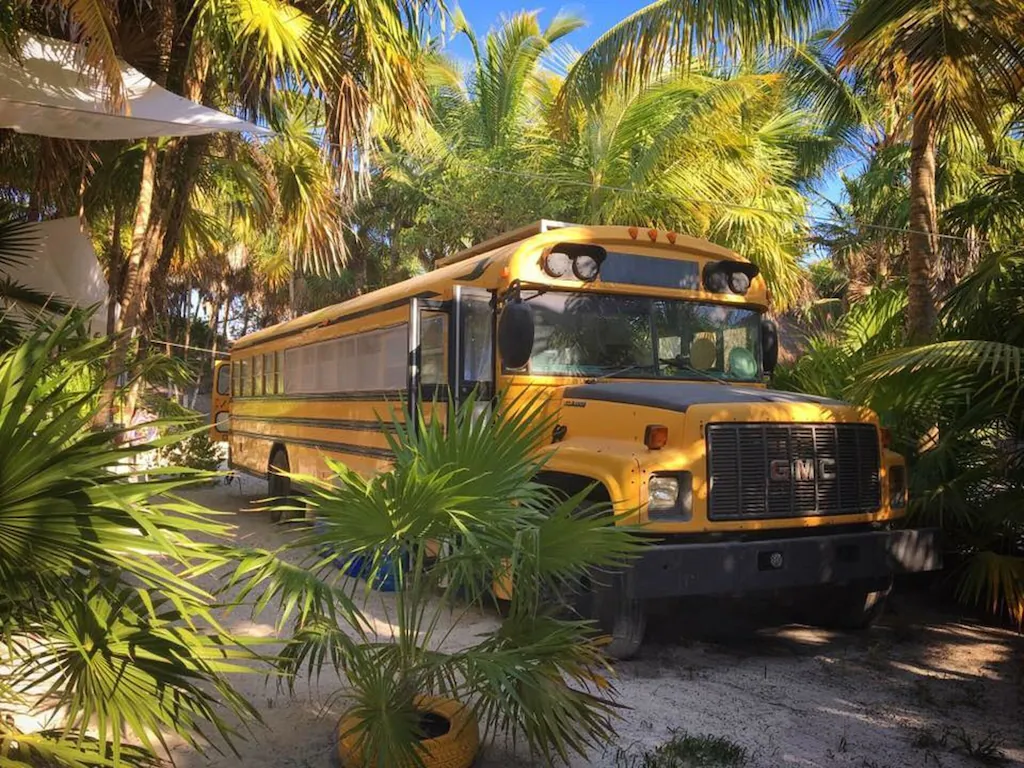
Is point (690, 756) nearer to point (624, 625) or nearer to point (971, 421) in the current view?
point (624, 625)

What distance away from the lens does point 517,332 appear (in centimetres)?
531

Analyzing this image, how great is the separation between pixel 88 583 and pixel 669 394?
358 centimetres

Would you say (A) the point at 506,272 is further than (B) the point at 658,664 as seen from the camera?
Yes

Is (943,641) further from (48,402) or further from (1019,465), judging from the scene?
(48,402)

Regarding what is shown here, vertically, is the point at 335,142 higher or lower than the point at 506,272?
higher

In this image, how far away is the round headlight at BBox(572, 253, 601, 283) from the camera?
5836mm

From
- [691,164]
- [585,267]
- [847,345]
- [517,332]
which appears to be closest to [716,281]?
[585,267]

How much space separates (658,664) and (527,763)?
183 centimetres

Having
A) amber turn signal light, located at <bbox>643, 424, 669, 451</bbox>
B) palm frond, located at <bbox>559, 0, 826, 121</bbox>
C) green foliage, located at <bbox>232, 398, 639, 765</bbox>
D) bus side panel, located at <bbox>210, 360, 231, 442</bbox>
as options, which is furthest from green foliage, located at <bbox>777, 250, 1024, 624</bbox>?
bus side panel, located at <bbox>210, 360, 231, 442</bbox>

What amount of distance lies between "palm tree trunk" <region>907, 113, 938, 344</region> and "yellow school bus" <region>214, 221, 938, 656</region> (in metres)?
1.84

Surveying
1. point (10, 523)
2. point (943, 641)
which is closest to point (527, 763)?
point (10, 523)

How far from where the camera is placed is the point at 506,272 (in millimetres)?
5742

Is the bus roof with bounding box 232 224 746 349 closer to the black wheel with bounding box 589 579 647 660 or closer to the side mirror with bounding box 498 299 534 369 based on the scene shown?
the side mirror with bounding box 498 299 534 369

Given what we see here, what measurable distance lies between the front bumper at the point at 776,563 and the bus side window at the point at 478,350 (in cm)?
179
